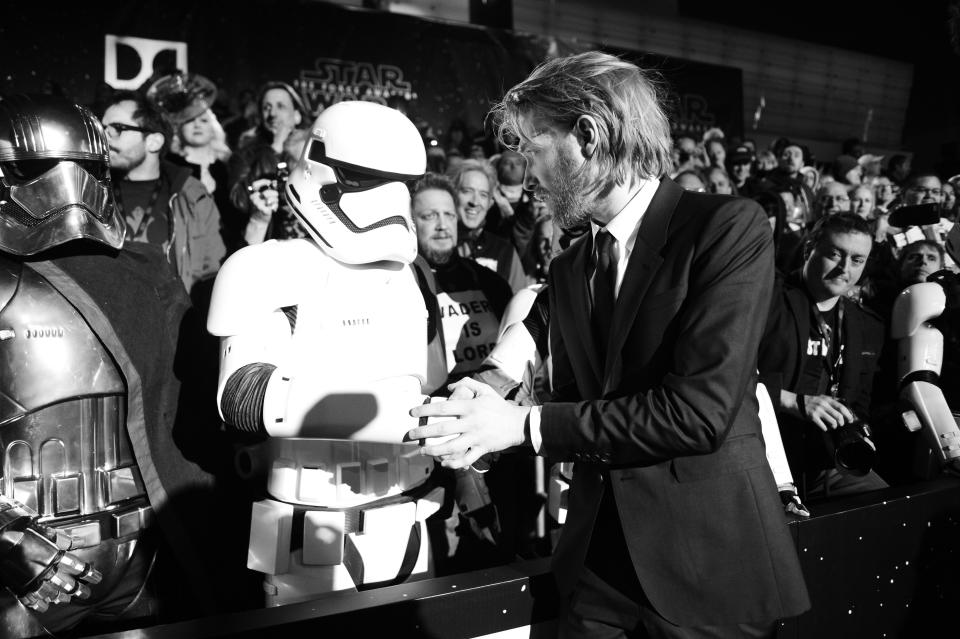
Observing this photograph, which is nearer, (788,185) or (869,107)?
(788,185)

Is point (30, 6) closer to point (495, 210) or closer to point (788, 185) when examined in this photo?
point (495, 210)

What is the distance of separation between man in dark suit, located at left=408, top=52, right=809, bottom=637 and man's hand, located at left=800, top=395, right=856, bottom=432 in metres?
1.32

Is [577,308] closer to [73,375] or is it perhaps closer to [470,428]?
[470,428]

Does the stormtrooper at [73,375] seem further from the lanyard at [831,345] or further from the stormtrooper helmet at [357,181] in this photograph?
the lanyard at [831,345]

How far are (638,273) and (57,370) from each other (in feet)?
5.13

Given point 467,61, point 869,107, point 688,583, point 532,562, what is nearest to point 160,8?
point 467,61

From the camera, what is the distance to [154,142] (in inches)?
159

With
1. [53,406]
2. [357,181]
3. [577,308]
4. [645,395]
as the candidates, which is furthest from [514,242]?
[645,395]

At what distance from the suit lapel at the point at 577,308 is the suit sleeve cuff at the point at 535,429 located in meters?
0.19

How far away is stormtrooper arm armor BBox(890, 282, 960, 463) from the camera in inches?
111

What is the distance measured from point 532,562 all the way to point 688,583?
0.57 metres

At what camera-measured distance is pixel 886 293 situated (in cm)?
411

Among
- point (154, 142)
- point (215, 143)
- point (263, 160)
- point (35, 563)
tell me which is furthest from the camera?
point (215, 143)

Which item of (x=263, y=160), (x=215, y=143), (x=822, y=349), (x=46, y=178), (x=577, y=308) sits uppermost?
(x=215, y=143)
